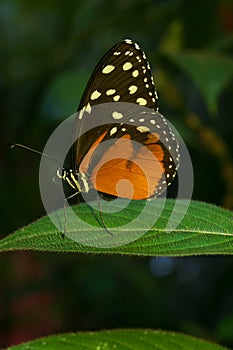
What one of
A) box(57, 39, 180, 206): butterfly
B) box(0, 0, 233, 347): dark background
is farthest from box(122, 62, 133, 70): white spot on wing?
box(0, 0, 233, 347): dark background

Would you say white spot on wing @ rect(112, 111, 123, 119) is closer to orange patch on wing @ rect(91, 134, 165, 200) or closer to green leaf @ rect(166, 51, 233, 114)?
orange patch on wing @ rect(91, 134, 165, 200)

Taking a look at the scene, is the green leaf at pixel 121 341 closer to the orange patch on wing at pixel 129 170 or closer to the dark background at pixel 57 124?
the orange patch on wing at pixel 129 170

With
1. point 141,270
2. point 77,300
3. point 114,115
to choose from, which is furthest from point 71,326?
point 114,115

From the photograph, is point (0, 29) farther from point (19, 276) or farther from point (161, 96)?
point (19, 276)

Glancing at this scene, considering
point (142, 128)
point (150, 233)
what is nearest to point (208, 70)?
point (142, 128)

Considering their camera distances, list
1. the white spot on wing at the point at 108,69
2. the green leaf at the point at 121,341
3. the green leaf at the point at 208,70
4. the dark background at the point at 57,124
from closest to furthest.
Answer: the green leaf at the point at 121,341 → the white spot on wing at the point at 108,69 → the green leaf at the point at 208,70 → the dark background at the point at 57,124

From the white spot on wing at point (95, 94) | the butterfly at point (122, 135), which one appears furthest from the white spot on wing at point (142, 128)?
the white spot on wing at point (95, 94)
